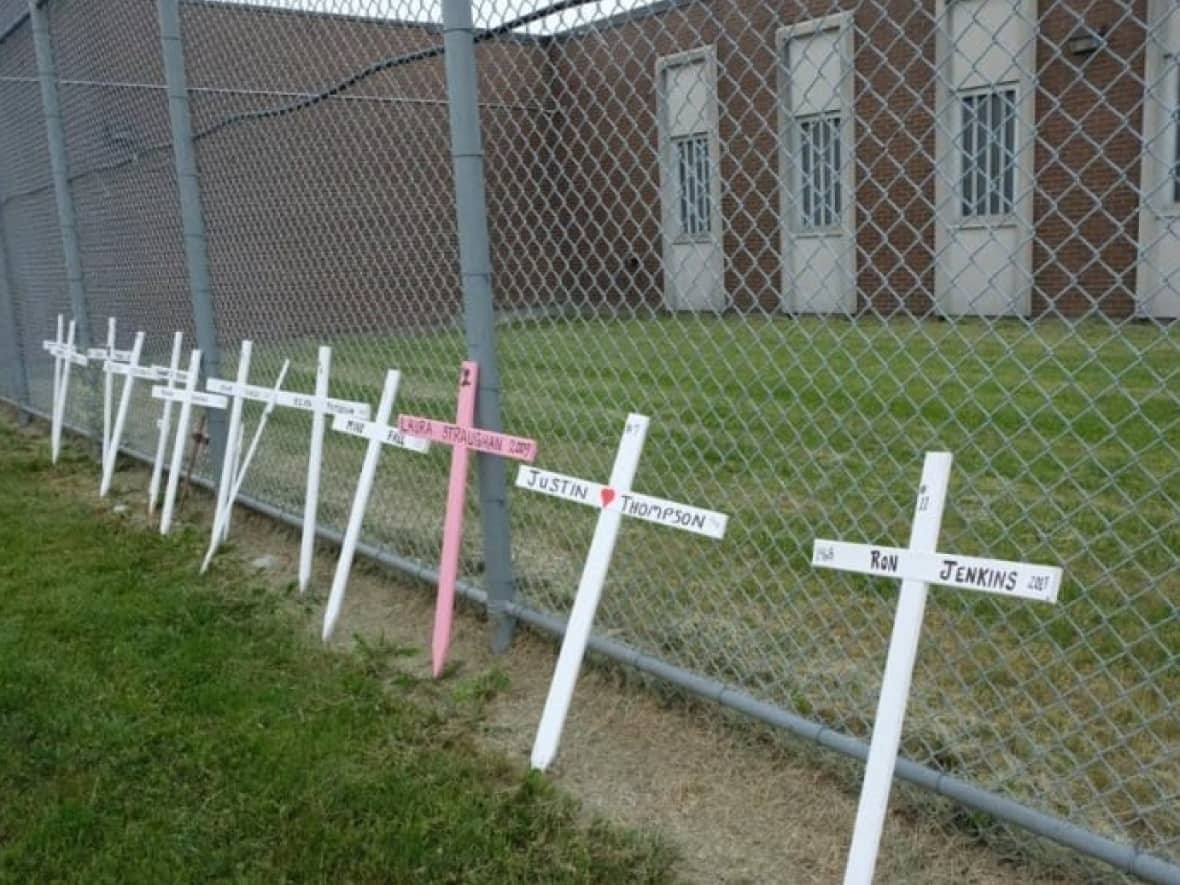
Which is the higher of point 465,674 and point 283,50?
point 283,50

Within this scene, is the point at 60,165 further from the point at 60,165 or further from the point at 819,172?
the point at 819,172

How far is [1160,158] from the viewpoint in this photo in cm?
201

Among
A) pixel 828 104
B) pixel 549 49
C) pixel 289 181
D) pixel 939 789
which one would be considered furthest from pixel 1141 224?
pixel 289 181

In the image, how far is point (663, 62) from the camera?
3090 mm

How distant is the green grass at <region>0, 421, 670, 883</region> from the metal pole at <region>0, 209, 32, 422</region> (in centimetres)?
545

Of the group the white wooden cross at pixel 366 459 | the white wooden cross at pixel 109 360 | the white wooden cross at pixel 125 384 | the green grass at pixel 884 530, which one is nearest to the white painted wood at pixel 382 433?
the white wooden cross at pixel 366 459

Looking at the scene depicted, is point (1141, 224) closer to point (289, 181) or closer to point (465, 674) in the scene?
point (465, 674)

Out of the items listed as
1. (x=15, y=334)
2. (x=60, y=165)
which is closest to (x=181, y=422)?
(x=60, y=165)

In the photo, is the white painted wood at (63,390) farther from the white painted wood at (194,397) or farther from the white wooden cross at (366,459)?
the white wooden cross at (366,459)

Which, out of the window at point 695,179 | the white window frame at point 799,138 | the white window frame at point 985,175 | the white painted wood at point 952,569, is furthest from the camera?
the window at point 695,179

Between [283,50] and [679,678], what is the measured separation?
15.6ft

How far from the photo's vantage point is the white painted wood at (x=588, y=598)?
9.12 feet

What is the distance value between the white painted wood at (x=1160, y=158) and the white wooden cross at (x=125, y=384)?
16.7 ft

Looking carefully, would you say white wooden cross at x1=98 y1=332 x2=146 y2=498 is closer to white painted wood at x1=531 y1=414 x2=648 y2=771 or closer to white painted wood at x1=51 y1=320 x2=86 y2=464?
white painted wood at x1=51 y1=320 x2=86 y2=464
